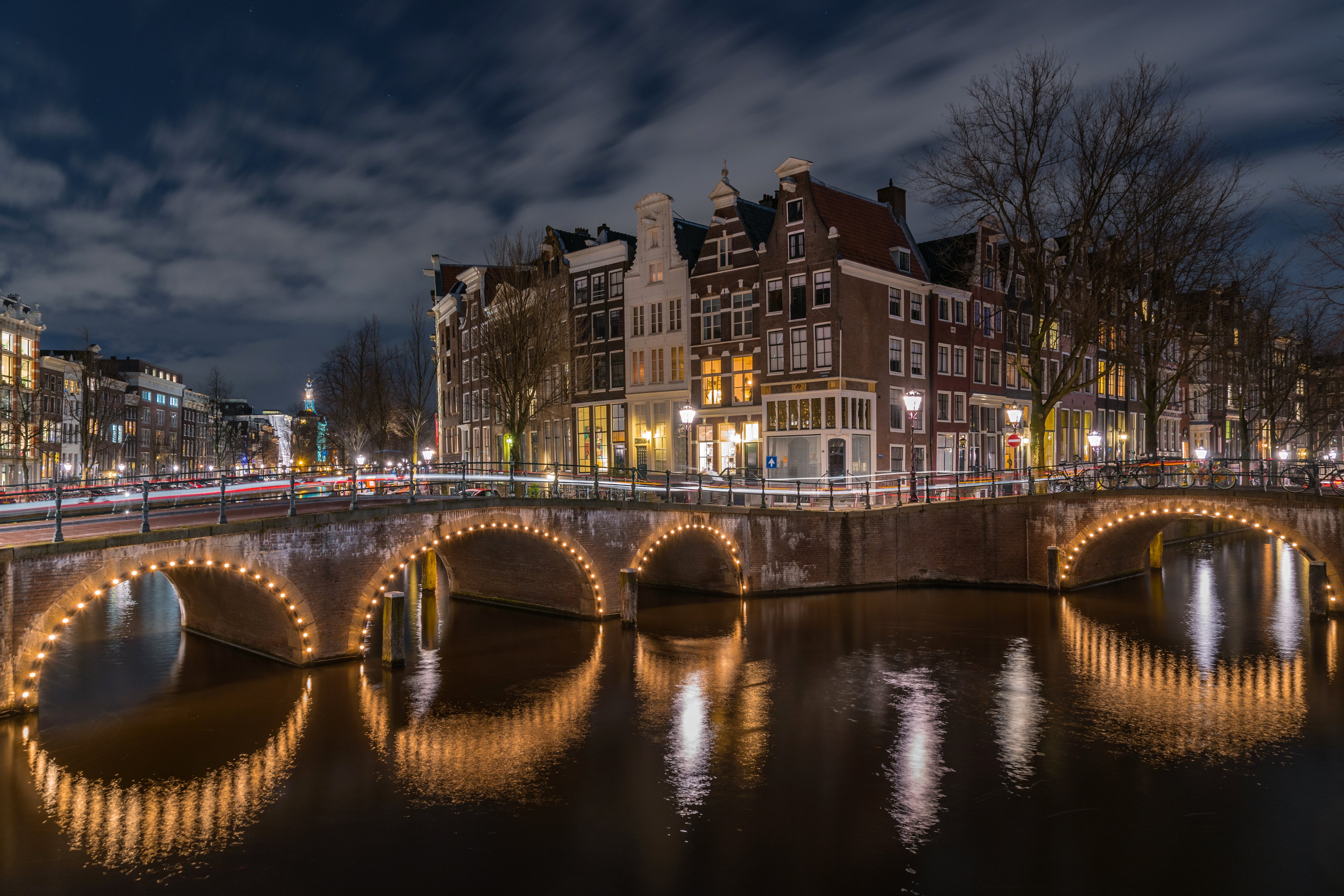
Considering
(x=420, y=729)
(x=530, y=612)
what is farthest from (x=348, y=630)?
(x=530, y=612)

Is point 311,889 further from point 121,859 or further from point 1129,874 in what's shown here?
point 1129,874

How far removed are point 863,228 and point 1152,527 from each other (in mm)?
18508

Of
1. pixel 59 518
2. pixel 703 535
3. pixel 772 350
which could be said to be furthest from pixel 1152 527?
pixel 59 518

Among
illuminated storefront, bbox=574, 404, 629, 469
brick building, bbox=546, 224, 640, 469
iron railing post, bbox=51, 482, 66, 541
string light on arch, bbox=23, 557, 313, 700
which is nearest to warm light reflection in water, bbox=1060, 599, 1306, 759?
string light on arch, bbox=23, 557, 313, 700

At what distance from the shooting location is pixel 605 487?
27.7m

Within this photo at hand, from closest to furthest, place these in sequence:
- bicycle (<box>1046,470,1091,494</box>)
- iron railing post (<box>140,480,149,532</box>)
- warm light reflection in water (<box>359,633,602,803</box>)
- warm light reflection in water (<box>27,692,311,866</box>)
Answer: warm light reflection in water (<box>27,692,311,866</box>) → warm light reflection in water (<box>359,633,602,803</box>) → iron railing post (<box>140,480,149,532</box>) → bicycle (<box>1046,470,1091,494</box>)

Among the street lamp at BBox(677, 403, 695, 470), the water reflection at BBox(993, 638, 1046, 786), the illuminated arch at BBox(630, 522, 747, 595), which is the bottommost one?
the water reflection at BBox(993, 638, 1046, 786)

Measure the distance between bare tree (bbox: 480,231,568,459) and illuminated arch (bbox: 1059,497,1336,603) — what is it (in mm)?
21381

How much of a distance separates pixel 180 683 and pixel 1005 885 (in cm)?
1784

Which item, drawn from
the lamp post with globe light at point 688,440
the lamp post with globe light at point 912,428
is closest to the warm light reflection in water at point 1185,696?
the lamp post with globe light at point 912,428

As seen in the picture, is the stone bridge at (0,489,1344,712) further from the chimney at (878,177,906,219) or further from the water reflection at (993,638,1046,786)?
the chimney at (878,177,906,219)

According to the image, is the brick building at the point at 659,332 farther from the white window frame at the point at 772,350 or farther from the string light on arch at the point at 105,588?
the string light on arch at the point at 105,588

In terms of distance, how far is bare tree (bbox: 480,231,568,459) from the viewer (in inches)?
1446

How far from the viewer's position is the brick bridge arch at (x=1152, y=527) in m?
25.0
